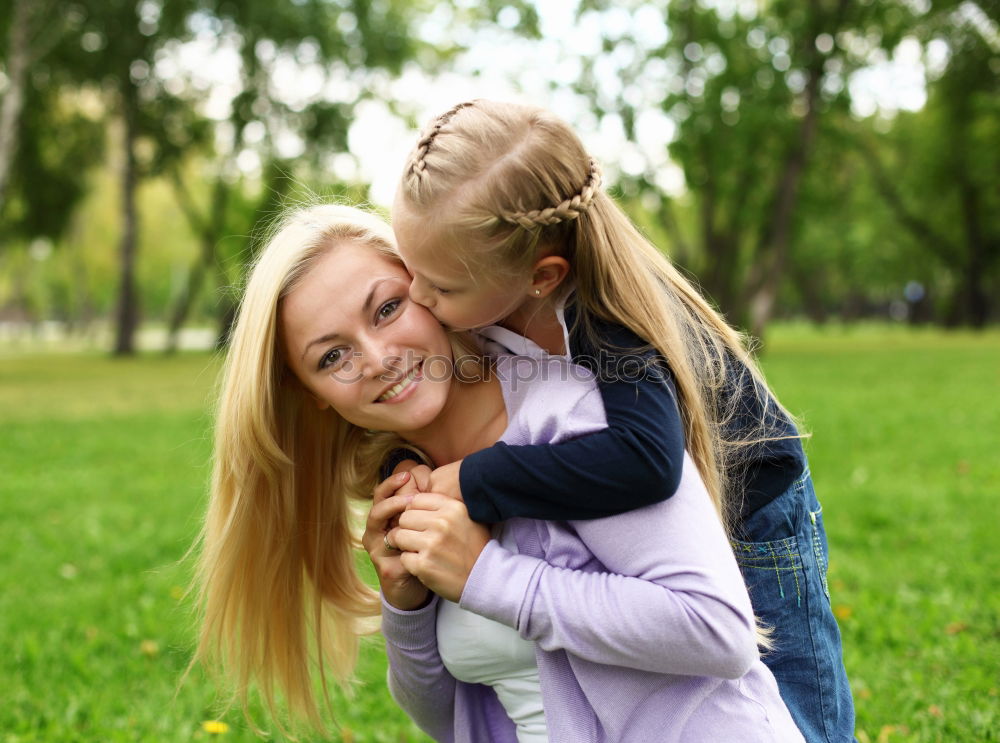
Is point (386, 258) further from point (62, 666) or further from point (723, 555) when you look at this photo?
point (62, 666)

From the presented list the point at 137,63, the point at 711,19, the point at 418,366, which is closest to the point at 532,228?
the point at 418,366

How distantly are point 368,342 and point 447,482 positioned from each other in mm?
358

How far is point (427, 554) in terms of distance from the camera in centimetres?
185

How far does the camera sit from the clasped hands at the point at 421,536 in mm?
1846

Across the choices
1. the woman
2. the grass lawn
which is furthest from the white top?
the grass lawn

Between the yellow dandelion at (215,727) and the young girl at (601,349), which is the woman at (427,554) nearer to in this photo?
the young girl at (601,349)

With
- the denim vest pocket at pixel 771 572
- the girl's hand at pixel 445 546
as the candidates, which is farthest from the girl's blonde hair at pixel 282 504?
the denim vest pocket at pixel 771 572

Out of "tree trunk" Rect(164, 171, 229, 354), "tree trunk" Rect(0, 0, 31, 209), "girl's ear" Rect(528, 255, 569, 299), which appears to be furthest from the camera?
"tree trunk" Rect(164, 171, 229, 354)

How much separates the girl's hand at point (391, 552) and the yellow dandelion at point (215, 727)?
190 centimetres

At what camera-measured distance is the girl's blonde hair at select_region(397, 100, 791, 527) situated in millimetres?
1828

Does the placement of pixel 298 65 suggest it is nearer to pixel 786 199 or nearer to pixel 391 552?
pixel 786 199

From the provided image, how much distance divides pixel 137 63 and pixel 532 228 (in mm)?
30449

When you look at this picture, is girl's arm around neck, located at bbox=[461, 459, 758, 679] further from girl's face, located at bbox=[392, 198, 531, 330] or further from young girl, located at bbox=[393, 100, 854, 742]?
girl's face, located at bbox=[392, 198, 531, 330]

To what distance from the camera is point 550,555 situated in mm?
1839
